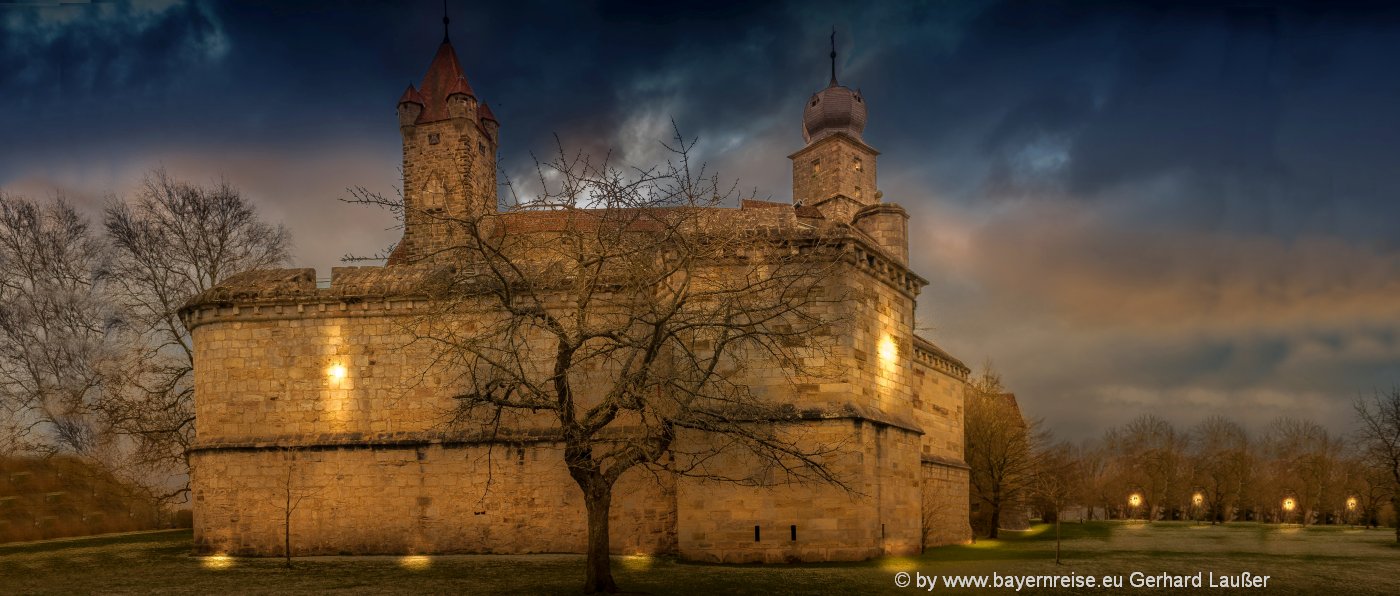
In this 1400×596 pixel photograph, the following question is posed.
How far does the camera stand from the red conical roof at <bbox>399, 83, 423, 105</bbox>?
41.1m

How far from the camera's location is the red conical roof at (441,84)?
41.0 metres

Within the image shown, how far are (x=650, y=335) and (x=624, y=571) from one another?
16.4ft

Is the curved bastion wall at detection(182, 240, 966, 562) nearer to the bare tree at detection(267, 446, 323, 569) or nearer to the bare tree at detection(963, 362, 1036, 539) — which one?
the bare tree at detection(267, 446, 323, 569)

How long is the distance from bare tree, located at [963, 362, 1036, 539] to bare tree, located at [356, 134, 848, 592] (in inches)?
648

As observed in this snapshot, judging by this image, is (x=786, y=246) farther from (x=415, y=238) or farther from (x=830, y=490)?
(x=415, y=238)

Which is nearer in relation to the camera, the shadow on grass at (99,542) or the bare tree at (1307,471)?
the shadow on grass at (99,542)

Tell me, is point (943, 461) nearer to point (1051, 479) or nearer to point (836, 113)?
point (1051, 479)

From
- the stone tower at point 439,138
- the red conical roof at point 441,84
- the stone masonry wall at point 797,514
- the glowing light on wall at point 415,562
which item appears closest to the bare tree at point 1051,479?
the stone masonry wall at point 797,514

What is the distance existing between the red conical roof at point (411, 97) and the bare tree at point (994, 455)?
95.0 ft

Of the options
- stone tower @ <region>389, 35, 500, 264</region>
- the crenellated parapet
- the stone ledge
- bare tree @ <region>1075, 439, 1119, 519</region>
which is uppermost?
stone tower @ <region>389, 35, 500, 264</region>

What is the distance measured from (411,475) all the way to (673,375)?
30.1 feet

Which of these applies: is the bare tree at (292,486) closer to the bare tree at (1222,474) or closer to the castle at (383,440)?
the castle at (383,440)

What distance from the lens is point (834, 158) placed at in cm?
5650

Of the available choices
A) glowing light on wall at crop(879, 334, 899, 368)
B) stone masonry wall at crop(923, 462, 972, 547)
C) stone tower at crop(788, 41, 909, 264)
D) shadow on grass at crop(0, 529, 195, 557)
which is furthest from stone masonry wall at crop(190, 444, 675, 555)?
stone tower at crop(788, 41, 909, 264)
